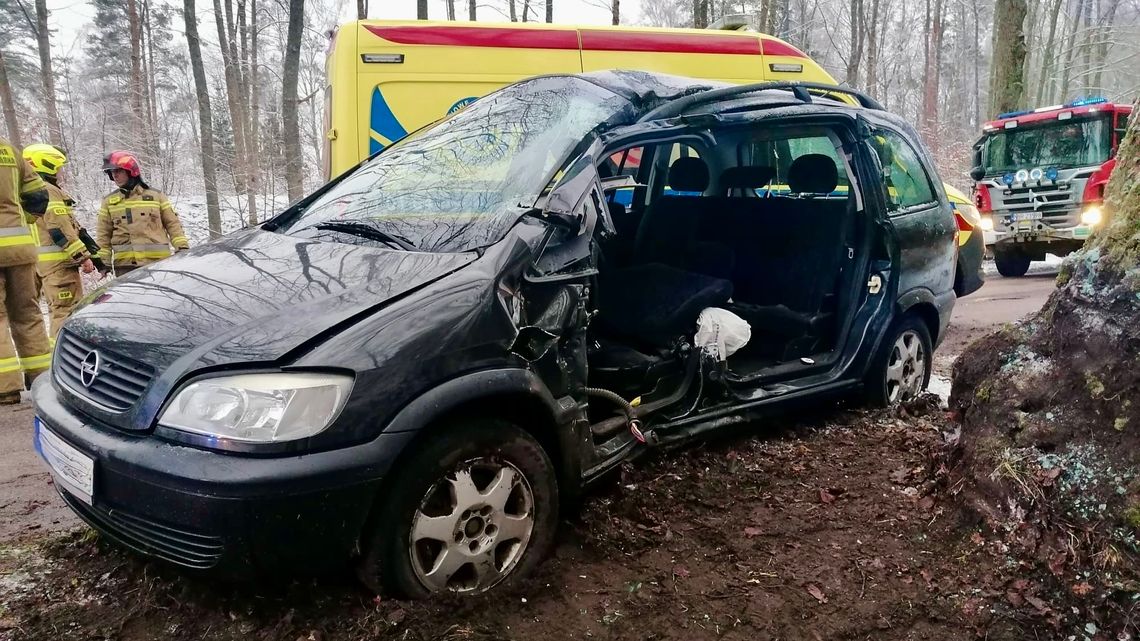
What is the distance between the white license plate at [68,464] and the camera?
91.7 inches

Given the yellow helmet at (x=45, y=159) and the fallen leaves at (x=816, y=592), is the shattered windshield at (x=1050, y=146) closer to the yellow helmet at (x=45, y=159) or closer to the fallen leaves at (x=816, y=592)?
the fallen leaves at (x=816, y=592)

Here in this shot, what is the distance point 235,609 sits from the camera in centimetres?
246

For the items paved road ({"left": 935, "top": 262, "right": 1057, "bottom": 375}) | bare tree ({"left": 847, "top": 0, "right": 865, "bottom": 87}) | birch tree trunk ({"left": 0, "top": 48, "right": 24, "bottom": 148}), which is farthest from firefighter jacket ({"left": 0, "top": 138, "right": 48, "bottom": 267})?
bare tree ({"left": 847, "top": 0, "right": 865, "bottom": 87})

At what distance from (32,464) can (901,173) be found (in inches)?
208

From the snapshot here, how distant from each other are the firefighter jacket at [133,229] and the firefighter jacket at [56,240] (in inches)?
8.8

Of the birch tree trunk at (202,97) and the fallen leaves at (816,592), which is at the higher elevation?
the birch tree trunk at (202,97)

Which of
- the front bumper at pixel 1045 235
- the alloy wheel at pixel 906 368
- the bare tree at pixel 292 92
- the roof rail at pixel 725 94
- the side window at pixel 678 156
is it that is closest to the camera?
the roof rail at pixel 725 94

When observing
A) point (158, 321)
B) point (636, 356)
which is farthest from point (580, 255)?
point (158, 321)

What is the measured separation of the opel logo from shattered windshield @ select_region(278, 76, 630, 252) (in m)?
0.95

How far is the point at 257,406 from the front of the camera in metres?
2.16

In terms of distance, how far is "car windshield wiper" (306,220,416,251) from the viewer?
9.32 ft

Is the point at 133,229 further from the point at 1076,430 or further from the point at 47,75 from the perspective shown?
the point at 47,75

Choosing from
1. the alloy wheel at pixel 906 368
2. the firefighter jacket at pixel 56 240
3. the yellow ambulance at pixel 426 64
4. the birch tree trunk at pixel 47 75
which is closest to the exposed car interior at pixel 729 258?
the alloy wheel at pixel 906 368

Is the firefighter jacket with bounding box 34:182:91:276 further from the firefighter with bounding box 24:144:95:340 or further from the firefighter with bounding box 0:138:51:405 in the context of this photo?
the firefighter with bounding box 0:138:51:405
